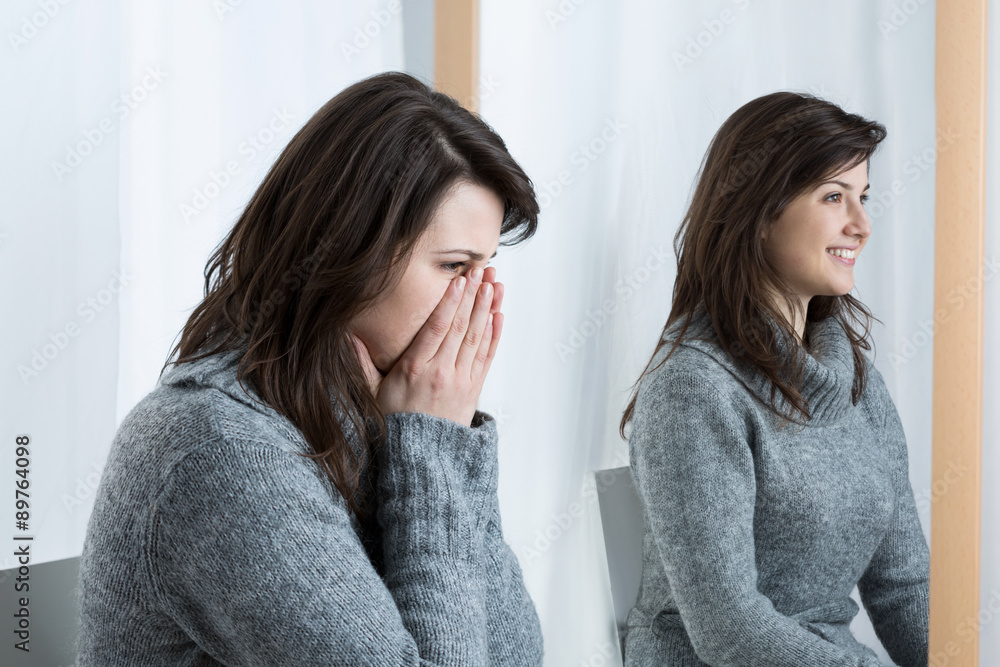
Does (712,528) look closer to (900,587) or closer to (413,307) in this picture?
(900,587)

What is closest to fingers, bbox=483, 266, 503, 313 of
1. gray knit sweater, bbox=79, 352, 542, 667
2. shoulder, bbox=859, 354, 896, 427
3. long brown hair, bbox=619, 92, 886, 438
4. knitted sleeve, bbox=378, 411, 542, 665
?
knitted sleeve, bbox=378, 411, 542, 665

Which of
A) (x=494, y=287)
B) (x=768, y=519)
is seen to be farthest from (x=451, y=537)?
(x=768, y=519)

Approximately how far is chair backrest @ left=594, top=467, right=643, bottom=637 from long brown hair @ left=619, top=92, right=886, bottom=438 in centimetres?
25

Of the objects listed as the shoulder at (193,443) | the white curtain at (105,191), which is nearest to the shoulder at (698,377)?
the shoulder at (193,443)

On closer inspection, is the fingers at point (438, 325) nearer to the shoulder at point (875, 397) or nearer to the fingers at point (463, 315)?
the fingers at point (463, 315)

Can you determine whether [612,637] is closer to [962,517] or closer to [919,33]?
[962,517]

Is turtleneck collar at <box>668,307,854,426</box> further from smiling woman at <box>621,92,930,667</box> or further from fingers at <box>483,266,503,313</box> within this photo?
fingers at <box>483,266,503,313</box>

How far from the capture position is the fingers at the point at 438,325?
0.82m

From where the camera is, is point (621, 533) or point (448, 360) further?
point (621, 533)

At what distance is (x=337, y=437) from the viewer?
73 cm

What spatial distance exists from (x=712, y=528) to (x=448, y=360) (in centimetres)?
41

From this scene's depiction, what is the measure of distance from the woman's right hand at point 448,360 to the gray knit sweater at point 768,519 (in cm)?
33

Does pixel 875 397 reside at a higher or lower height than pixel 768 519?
higher

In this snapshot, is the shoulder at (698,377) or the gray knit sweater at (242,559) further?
the shoulder at (698,377)
